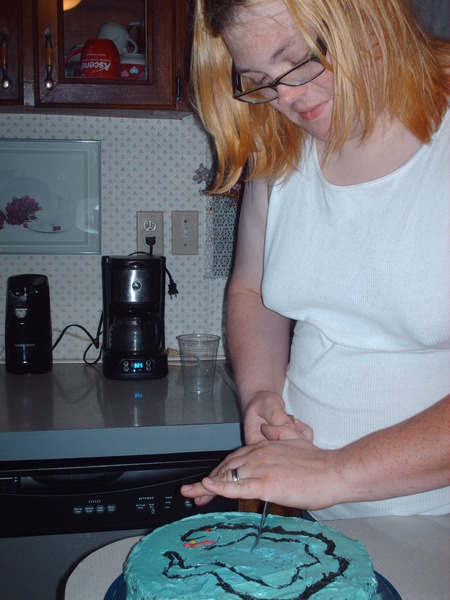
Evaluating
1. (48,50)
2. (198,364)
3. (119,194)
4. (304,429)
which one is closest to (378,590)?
(304,429)

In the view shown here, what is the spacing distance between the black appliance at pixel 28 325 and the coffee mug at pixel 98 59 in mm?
621

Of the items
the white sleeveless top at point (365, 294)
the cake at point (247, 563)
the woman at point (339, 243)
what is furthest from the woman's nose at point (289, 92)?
the cake at point (247, 563)

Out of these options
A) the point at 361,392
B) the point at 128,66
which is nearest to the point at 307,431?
the point at 361,392

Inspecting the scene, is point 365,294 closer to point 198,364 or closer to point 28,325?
point 198,364

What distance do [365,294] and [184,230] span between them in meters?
1.26

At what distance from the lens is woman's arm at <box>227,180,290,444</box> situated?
4.00 ft

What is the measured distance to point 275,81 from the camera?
1011 millimetres

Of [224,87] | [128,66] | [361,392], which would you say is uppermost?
[128,66]

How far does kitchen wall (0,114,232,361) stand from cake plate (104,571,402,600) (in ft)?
4.86

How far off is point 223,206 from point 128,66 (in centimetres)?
57

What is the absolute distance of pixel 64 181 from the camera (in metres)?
Result: 2.17

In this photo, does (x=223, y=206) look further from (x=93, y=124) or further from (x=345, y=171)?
(x=345, y=171)

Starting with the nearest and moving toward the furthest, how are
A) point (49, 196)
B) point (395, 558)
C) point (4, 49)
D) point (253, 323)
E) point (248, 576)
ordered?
point (248, 576) → point (395, 558) → point (253, 323) → point (4, 49) → point (49, 196)

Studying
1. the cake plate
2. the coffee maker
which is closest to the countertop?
the cake plate
